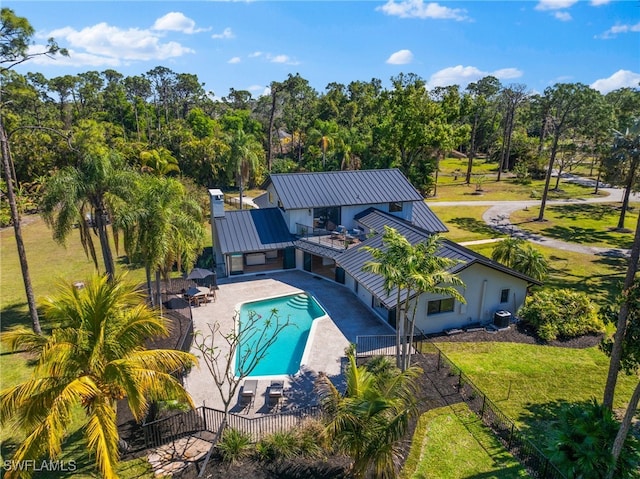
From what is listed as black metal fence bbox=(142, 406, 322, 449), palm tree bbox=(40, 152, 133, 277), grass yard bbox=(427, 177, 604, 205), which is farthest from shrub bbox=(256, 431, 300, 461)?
grass yard bbox=(427, 177, 604, 205)

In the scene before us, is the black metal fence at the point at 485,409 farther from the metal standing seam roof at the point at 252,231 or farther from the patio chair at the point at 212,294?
the metal standing seam roof at the point at 252,231

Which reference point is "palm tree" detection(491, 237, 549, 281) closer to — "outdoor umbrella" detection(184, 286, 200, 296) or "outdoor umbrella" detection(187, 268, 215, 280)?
"outdoor umbrella" detection(187, 268, 215, 280)

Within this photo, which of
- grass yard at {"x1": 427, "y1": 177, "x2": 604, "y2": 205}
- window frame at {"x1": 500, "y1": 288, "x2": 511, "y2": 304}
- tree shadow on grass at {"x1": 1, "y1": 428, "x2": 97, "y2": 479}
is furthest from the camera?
grass yard at {"x1": 427, "y1": 177, "x2": 604, "y2": 205}

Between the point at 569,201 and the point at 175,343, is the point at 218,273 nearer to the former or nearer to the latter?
the point at 175,343

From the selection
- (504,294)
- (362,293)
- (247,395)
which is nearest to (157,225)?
(247,395)

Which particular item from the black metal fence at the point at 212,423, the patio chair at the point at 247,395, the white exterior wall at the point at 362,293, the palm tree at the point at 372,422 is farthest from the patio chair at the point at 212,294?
the palm tree at the point at 372,422

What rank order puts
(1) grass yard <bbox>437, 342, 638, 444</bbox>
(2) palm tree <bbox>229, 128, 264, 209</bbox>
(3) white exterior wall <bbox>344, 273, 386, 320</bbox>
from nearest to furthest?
(1) grass yard <bbox>437, 342, 638, 444</bbox> < (3) white exterior wall <bbox>344, 273, 386, 320</bbox> < (2) palm tree <bbox>229, 128, 264, 209</bbox>
